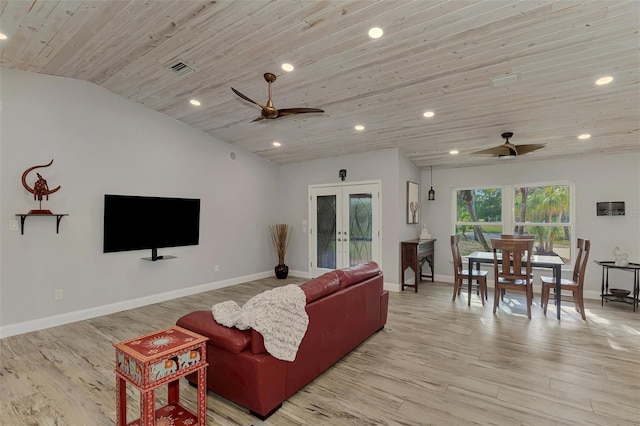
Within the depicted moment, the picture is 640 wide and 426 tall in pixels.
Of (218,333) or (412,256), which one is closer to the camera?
(218,333)

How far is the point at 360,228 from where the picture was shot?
252 inches

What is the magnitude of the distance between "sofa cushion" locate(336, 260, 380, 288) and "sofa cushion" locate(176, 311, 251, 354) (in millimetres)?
1093

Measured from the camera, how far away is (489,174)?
6293 millimetres

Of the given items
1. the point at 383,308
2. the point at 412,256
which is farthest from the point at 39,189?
the point at 412,256

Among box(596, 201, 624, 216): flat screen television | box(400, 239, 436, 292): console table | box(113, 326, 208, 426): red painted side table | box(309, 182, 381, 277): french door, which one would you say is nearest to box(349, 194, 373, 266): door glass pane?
box(309, 182, 381, 277): french door

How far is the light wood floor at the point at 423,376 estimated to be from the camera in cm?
221

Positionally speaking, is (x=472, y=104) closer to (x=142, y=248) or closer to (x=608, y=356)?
(x=608, y=356)

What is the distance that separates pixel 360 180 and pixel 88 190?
4483 mm

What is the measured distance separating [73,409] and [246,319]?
1473mm

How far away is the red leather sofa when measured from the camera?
2.12 metres

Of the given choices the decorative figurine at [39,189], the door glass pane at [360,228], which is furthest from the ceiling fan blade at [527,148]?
the decorative figurine at [39,189]

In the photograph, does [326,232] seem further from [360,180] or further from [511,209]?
[511,209]

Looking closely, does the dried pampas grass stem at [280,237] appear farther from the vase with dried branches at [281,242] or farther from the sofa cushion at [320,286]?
the sofa cushion at [320,286]

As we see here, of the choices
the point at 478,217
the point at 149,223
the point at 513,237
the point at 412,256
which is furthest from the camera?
the point at 478,217
